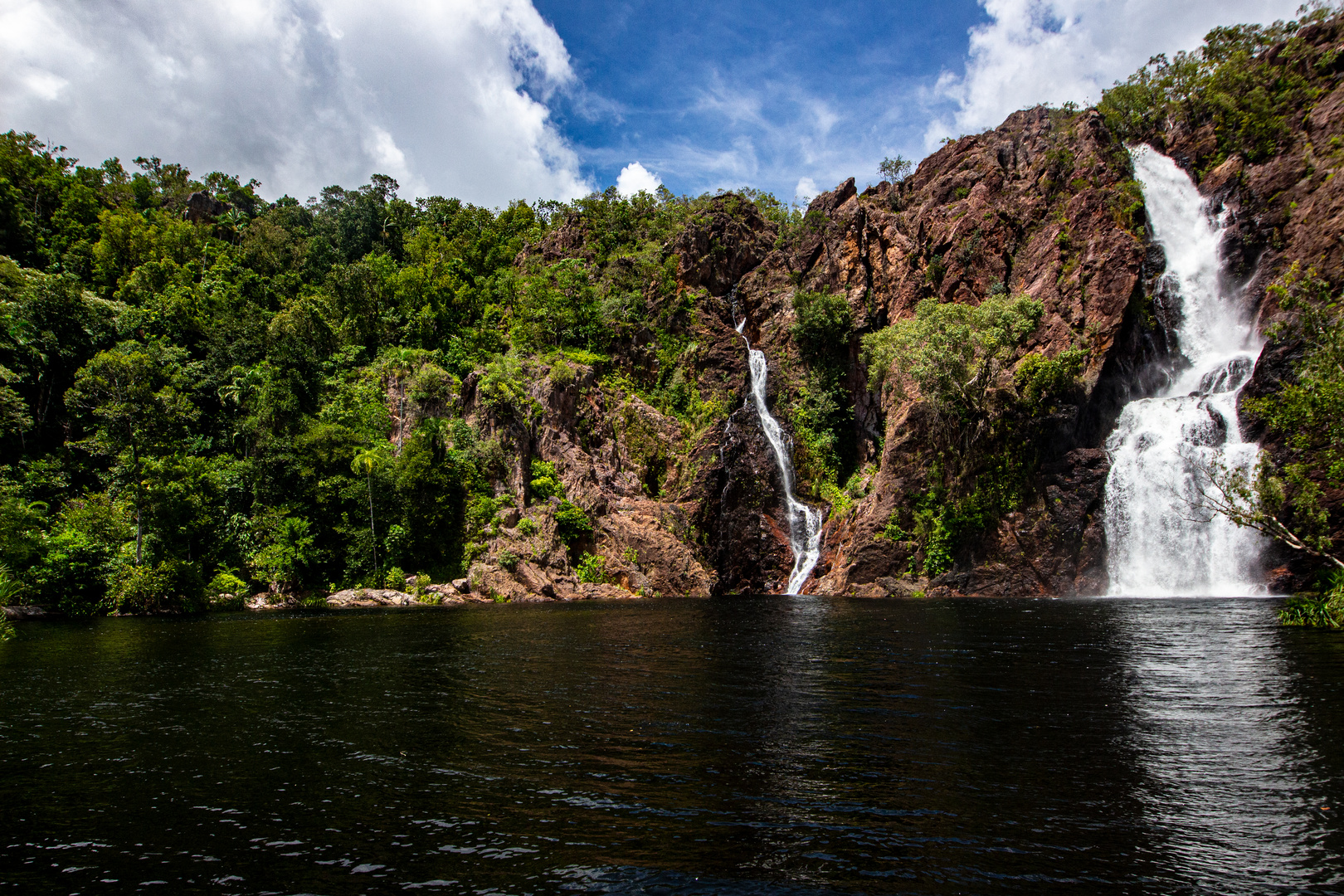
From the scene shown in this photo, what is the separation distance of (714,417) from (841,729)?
45.2 meters

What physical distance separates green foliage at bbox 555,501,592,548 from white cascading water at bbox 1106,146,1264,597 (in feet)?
113

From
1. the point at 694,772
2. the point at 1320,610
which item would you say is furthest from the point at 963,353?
the point at 694,772

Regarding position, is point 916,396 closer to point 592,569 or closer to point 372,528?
point 592,569

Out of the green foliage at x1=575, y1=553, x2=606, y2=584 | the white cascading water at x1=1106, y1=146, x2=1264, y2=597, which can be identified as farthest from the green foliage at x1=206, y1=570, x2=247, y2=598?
the white cascading water at x1=1106, y1=146, x2=1264, y2=597

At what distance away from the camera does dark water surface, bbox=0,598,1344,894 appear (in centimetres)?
587

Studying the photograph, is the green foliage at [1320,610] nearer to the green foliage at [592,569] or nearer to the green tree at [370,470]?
the green foliage at [592,569]

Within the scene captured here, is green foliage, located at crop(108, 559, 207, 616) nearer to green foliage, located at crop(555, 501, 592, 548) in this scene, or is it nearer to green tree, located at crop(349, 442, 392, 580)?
green tree, located at crop(349, 442, 392, 580)

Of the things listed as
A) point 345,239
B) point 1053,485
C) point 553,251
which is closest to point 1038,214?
point 1053,485

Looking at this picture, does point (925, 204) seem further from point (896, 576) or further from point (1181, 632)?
point (1181, 632)

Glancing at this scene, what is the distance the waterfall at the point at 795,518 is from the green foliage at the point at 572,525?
1549 cm

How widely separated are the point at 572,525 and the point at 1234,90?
60.9 m

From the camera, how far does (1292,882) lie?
Result: 535 centimetres

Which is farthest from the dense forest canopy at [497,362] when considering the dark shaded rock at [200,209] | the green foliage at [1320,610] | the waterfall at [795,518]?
the dark shaded rock at [200,209]

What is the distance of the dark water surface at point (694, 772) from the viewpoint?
5871mm
